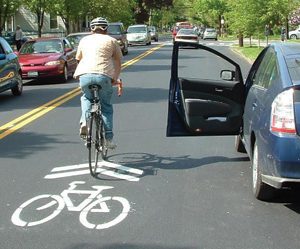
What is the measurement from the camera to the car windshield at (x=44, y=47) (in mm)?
19844

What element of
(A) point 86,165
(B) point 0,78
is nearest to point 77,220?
(A) point 86,165

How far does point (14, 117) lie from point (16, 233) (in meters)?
6.70

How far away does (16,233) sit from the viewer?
4973mm

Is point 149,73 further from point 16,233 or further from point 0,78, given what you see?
point 16,233

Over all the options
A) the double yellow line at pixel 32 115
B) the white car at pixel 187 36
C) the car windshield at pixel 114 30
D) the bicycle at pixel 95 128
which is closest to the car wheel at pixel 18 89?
the double yellow line at pixel 32 115

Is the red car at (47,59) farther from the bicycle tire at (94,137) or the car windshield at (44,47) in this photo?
the bicycle tire at (94,137)

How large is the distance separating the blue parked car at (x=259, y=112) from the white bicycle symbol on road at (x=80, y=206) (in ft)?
4.42

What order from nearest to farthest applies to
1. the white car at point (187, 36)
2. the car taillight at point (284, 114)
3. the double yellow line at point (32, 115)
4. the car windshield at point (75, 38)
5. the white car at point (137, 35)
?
the car taillight at point (284, 114) < the double yellow line at point (32, 115) < the car windshield at point (75, 38) < the white car at point (187, 36) < the white car at point (137, 35)

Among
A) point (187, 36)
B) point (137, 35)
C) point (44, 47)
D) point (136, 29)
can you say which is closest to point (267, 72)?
point (44, 47)

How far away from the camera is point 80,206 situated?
18.7 ft

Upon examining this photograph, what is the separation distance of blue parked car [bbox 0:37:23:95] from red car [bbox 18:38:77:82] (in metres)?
3.12

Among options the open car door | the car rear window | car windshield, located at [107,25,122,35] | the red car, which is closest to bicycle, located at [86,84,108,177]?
the open car door

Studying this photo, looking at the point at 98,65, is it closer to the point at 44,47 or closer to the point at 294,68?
the point at 294,68

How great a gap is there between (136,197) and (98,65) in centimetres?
183
